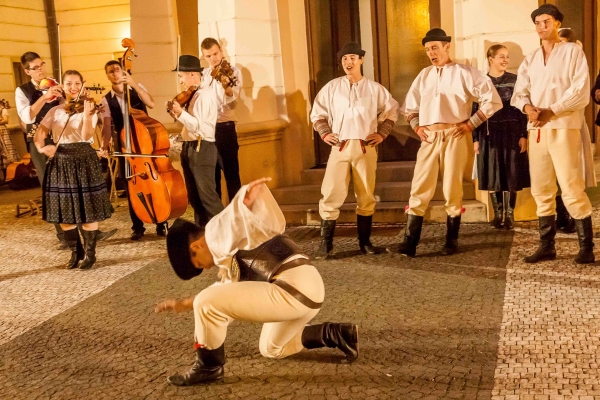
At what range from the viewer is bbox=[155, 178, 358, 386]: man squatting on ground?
12.4 feet

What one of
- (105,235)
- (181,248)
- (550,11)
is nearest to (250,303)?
(181,248)

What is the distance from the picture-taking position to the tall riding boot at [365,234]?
6.85 metres

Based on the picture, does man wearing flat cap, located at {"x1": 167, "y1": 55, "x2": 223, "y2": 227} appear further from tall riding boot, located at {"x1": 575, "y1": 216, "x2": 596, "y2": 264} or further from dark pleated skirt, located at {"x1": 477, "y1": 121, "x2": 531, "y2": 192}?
tall riding boot, located at {"x1": 575, "y1": 216, "x2": 596, "y2": 264}

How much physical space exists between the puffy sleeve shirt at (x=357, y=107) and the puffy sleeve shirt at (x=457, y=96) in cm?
42

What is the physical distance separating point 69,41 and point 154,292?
1260 cm

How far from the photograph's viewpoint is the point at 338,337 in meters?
4.21

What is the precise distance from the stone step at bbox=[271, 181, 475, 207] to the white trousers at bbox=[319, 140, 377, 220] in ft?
5.28

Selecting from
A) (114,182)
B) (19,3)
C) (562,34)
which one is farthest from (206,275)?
(19,3)

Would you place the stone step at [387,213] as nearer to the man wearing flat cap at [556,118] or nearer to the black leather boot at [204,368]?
the man wearing flat cap at [556,118]

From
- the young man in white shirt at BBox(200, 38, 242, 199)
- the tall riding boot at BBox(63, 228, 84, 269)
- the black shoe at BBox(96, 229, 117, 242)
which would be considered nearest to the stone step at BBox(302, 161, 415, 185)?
the young man in white shirt at BBox(200, 38, 242, 199)

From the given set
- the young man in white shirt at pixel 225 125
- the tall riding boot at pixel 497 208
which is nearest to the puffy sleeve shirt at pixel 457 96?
the tall riding boot at pixel 497 208

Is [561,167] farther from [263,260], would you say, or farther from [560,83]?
[263,260]

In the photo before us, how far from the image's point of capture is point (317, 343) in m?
4.27

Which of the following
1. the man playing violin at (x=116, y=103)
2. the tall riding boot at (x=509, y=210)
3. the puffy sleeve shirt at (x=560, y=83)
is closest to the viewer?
the puffy sleeve shirt at (x=560, y=83)
